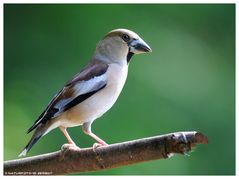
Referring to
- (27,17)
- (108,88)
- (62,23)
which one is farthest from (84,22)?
(108,88)

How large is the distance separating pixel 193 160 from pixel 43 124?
5.78ft

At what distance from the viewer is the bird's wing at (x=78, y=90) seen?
207 cm

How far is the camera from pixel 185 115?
11.7 feet

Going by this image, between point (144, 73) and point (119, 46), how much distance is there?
139 centimetres

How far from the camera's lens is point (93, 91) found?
2.19 meters

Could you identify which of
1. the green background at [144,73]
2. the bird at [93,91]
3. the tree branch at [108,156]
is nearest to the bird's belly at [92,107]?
the bird at [93,91]

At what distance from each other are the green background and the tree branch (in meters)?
1.34

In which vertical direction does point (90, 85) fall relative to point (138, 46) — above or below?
below

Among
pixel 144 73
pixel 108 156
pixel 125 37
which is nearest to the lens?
pixel 108 156

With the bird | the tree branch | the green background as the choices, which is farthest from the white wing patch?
the green background

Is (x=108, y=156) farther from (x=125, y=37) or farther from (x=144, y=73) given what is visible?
(x=144, y=73)

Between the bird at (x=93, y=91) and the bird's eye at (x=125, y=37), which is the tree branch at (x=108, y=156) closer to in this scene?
the bird at (x=93, y=91)

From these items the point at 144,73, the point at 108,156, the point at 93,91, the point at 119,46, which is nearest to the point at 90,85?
the point at 93,91

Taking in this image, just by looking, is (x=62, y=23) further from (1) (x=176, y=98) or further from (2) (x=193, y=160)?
(2) (x=193, y=160)
